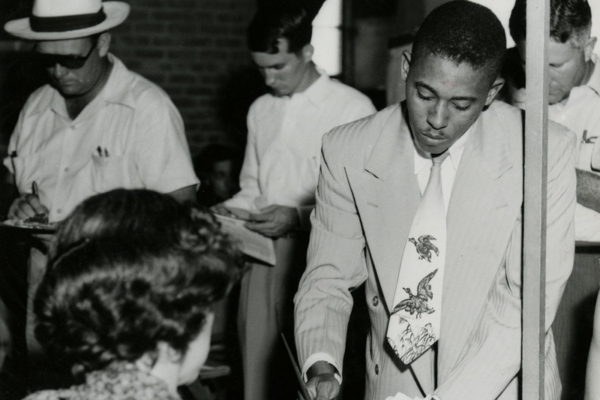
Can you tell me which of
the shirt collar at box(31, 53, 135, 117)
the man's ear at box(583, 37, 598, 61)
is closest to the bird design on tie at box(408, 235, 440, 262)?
the man's ear at box(583, 37, 598, 61)

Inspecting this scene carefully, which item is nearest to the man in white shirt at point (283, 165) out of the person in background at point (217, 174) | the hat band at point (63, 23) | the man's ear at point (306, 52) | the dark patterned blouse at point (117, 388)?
the man's ear at point (306, 52)

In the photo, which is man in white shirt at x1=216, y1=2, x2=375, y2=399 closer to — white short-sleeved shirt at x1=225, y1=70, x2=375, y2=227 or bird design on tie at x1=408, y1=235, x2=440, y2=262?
white short-sleeved shirt at x1=225, y1=70, x2=375, y2=227

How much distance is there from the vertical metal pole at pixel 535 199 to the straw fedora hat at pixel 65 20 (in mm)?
2078

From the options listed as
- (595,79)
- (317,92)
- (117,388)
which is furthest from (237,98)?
(117,388)

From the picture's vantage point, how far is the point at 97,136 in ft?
10.2

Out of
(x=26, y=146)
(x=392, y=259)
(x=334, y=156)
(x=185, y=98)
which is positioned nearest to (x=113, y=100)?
(x=26, y=146)

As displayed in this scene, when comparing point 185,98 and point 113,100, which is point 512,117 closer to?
point 113,100

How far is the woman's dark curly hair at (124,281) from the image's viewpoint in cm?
124

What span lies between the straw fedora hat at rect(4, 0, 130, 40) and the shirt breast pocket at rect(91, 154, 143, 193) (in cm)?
51

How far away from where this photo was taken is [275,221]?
3125 millimetres

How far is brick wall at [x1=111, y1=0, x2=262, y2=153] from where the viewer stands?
5.38 m

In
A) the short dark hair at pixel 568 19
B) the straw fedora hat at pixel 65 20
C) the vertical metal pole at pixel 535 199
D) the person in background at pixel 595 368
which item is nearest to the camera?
the vertical metal pole at pixel 535 199

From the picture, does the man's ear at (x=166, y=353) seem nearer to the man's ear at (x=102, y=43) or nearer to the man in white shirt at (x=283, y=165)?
the man in white shirt at (x=283, y=165)

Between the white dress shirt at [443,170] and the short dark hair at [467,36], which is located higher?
the short dark hair at [467,36]
